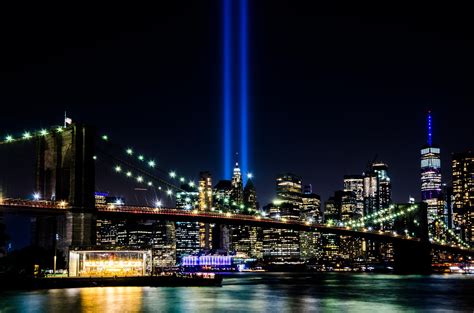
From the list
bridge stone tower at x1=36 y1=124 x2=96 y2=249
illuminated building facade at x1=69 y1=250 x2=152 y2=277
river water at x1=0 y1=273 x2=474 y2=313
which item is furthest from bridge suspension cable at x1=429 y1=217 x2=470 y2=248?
bridge stone tower at x1=36 y1=124 x2=96 y2=249

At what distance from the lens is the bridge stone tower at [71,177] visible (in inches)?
2648

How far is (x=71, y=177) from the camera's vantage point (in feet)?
228

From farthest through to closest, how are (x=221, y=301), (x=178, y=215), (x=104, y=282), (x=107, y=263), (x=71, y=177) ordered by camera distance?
(x=178, y=215) → (x=71, y=177) → (x=107, y=263) → (x=104, y=282) → (x=221, y=301)

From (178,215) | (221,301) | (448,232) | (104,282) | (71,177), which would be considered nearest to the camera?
(221,301)

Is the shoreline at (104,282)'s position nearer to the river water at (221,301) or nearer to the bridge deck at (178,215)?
the river water at (221,301)

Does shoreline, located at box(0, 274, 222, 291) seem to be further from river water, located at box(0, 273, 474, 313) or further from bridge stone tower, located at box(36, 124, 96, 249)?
bridge stone tower, located at box(36, 124, 96, 249)

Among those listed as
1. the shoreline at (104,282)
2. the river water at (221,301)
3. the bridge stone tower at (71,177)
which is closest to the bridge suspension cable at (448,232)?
the river water at (221,301)

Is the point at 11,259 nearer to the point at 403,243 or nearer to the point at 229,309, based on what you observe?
the point at 229,309

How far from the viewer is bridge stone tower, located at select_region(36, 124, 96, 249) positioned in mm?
67250

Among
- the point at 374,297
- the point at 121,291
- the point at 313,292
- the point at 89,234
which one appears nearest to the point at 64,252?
the point at 89,234

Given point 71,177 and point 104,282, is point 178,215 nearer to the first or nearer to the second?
point 71,177

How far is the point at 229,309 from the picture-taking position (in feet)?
151

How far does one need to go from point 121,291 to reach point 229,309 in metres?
15.0

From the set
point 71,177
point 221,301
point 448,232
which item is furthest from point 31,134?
point 448,232
